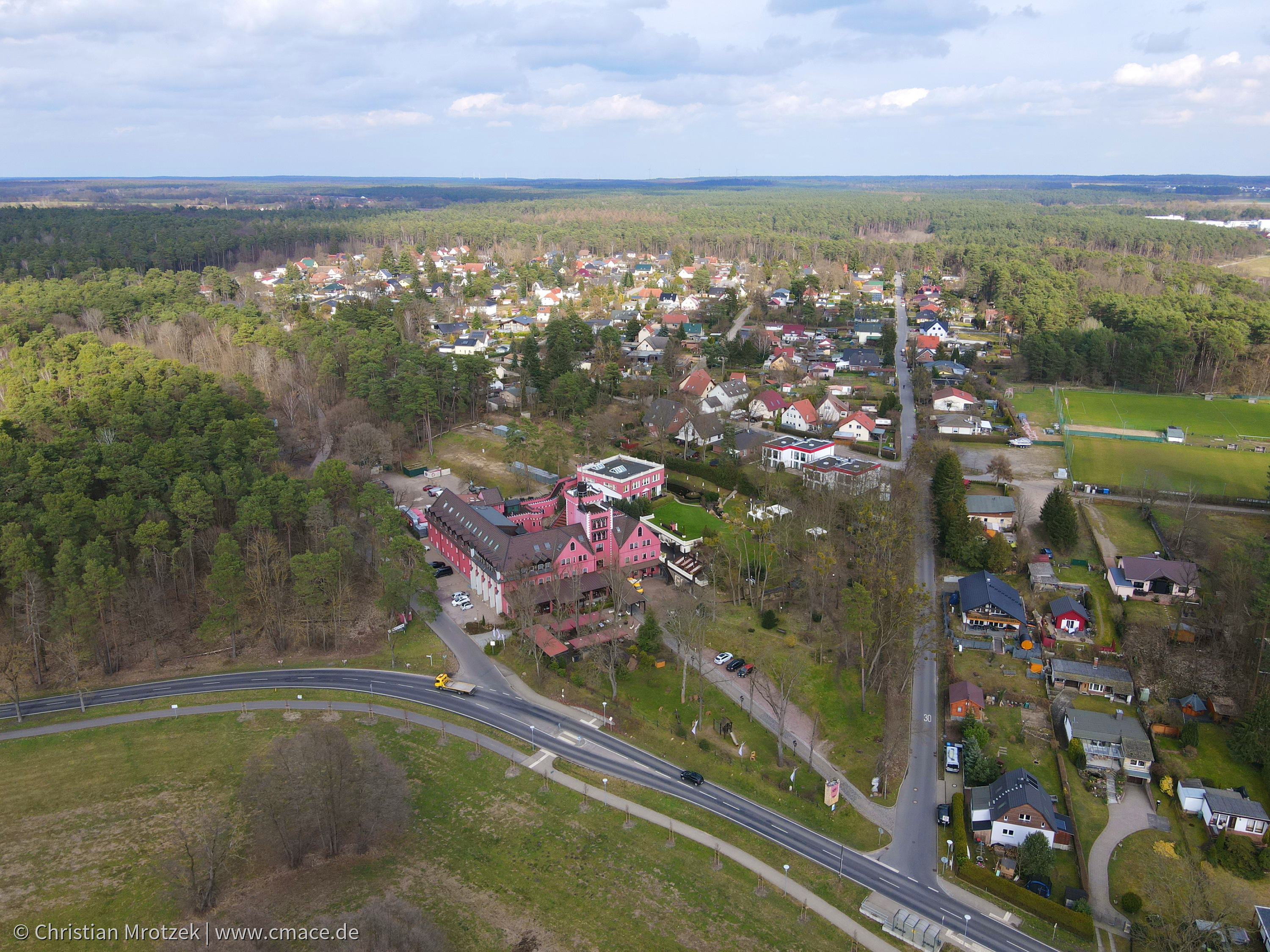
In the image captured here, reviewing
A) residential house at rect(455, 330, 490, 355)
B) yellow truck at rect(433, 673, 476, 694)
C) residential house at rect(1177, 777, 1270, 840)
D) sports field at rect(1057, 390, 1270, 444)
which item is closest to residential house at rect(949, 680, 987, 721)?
residential house at rect(1177, 777, 1270, 840)

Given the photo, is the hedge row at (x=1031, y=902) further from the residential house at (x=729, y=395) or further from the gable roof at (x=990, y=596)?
the residential house at (x=729, y=395)

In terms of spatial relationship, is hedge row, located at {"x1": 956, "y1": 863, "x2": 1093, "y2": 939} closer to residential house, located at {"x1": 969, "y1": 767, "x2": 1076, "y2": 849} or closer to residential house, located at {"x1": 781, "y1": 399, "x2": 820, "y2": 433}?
residential house, located at {"x1": 969, "y1": 767, "x2": 1076, "y2": 849}

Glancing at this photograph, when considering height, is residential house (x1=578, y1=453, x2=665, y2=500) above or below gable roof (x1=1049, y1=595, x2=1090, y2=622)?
above

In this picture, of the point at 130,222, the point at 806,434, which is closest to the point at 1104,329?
the point at 806,434

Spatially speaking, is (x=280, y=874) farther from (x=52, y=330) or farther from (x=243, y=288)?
(x=243, y=288)

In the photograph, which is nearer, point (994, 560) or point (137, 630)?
point (137, 630)

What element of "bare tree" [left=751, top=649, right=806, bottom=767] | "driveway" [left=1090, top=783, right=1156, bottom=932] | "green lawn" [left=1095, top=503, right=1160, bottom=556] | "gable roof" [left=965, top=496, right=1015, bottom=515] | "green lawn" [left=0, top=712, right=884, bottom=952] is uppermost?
"gable roof" [left=965, top=496, right=1015, bottom=515]
